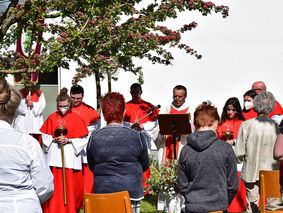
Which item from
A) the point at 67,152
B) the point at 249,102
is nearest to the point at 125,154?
the point at 67,152

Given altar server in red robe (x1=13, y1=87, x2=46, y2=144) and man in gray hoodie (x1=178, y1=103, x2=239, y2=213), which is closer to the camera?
man in gray hoodie (x1=178, y1=103, x2=239, y2=213)

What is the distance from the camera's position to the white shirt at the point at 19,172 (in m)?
3.04

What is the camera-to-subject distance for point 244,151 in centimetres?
634

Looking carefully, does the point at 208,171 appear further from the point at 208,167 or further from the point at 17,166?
the point at 17,166

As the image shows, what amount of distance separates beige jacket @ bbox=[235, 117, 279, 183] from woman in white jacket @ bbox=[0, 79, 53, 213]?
12.1 ft

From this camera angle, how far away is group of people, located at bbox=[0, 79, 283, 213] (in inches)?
123

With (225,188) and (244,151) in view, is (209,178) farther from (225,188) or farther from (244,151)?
(244,151)

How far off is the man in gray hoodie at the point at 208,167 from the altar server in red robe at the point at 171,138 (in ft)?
12.4

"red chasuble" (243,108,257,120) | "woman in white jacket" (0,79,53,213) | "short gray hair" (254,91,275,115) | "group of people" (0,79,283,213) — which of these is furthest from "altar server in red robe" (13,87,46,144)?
"woman in white jacket" (0,79,53,213)

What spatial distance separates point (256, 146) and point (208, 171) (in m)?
2.46

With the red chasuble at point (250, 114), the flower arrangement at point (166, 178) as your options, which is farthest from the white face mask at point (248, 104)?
the flower arrangement at point (166, 178)

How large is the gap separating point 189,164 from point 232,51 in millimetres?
10864

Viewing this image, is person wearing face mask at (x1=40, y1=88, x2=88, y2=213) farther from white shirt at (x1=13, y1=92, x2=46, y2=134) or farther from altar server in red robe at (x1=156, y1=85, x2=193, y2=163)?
white shirt at (x1=13, y1=92, x2=46, y2=134)

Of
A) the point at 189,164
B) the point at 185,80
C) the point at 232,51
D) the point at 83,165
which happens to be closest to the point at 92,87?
the point at 185,80
